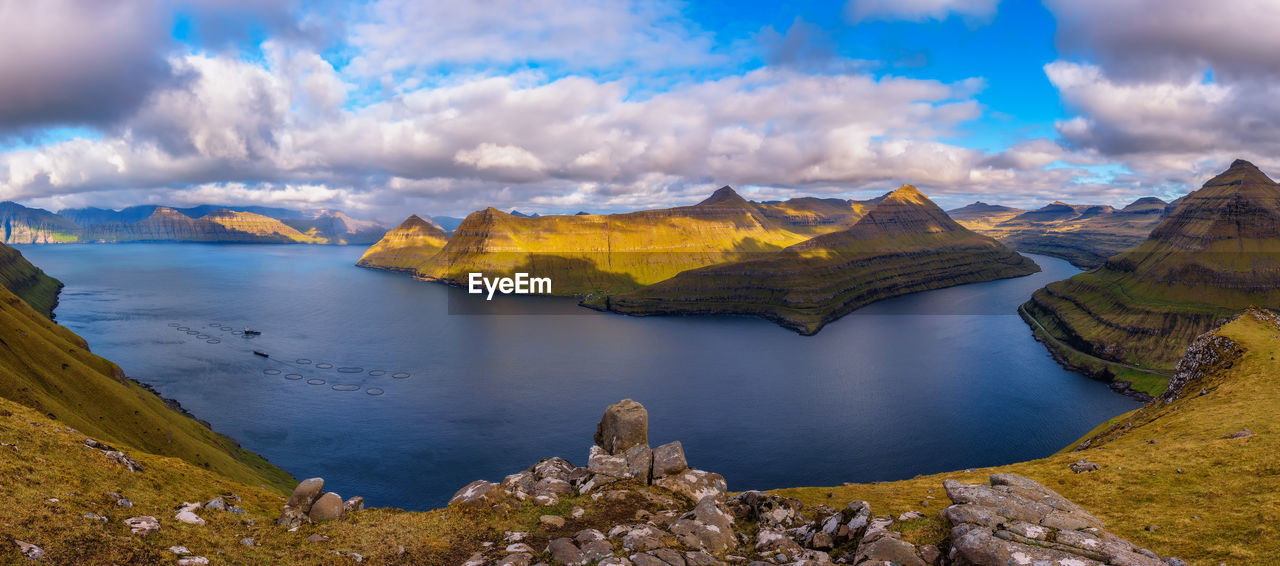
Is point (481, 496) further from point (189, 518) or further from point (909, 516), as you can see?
point (909, 516)

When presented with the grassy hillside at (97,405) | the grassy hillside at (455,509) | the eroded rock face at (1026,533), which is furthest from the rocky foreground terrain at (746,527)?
the grassy hillside at (97,405)

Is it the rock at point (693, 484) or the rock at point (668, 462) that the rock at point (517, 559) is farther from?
the rock at point (668, 462)

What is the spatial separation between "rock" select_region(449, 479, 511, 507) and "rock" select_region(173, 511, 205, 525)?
1561cm

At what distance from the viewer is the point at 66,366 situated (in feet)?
321

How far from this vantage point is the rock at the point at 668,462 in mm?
48375

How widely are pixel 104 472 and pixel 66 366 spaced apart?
8894 centimetres

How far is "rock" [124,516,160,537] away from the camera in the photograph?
31000 mm

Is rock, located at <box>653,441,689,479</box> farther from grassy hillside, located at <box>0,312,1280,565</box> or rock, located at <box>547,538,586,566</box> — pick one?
rock, located at <box>547,538,586,566</box>

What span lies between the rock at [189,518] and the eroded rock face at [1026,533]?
149ft

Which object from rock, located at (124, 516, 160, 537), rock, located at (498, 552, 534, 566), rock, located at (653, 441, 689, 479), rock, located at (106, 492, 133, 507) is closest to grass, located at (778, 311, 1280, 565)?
rock, located at (653, 441, 689, 479)

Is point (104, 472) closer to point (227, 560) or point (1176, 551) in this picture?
point (227, 560)

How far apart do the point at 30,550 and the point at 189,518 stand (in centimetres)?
895

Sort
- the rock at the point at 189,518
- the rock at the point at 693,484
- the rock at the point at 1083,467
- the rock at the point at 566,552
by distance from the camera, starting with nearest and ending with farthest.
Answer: the rock at the point at 566,552 < the rock at the point at 189,518 < the rock at the point at 693,484 < the rock at the point at 1083,467

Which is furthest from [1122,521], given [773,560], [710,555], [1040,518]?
[710,555]
